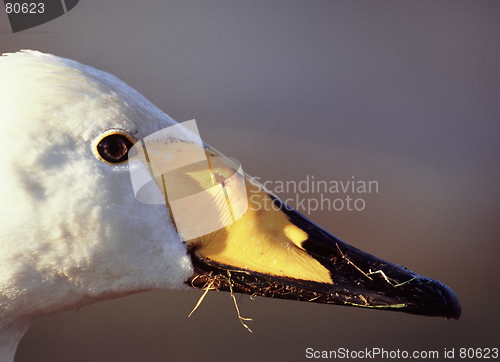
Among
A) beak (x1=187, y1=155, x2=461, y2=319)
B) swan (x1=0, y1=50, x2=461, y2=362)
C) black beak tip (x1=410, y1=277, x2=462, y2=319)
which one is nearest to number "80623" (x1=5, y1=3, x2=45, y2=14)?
swan (x1=0, y1=50, x2=461, y2=362)

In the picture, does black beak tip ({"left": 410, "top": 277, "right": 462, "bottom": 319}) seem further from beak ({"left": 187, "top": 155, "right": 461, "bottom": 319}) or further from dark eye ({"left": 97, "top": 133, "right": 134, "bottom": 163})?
dark eye ({"left": 97, "top": 133, "right": 134, "bottom": 163})

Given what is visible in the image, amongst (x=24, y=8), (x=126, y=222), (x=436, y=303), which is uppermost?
(x=24, y=8)

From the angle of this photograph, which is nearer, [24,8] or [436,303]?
[436,303]

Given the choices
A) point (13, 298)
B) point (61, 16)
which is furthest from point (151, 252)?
point (61, 16)

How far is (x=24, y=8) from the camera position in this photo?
1.20 meters

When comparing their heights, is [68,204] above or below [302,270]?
above

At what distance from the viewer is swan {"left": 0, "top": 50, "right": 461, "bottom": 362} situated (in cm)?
42

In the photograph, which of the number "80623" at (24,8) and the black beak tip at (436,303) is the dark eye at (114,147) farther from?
the number "80623" at (24,8)

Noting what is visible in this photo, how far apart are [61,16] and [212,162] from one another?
47.2 inches

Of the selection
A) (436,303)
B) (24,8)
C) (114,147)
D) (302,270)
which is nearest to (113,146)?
(114,147)

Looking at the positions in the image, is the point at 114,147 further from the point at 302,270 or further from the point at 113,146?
the point at 302,270

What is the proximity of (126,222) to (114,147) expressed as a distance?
8 cm

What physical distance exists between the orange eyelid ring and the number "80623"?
0.93 metres

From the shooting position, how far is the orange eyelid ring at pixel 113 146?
45cm
